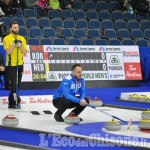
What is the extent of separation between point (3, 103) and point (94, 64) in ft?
15.1

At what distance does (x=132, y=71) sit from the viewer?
55.8 feet

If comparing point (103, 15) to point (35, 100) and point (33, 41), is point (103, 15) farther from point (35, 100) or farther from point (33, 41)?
point (35, 100)

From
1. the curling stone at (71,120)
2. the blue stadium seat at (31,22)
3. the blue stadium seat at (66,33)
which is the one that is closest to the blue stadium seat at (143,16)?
the blue stadium seat at (66,33)

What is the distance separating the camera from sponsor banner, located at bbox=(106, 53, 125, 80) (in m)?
16.5

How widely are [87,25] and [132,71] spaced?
3.23 m

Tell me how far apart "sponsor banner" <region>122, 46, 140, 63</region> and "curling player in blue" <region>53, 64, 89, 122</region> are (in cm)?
722

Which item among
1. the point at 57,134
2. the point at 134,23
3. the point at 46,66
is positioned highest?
the point at 134,23

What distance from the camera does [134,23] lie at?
2078cm

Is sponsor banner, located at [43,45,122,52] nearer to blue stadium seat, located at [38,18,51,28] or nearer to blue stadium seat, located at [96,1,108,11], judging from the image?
blue stadium seat, located at [38,18,51,28]

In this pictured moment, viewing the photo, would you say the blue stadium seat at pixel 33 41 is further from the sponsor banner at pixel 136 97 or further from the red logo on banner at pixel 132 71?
the sponsor banner at pixel 136 97

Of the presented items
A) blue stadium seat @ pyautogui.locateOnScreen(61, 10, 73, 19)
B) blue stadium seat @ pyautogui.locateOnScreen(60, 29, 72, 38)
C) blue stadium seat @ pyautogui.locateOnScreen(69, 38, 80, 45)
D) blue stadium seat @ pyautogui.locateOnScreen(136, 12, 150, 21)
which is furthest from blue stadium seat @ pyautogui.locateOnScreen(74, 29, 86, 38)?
blue stadium seat @ pyautogui.locateOnScreen(136, 12, 150, 21)

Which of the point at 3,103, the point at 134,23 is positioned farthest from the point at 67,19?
the point at 3,103

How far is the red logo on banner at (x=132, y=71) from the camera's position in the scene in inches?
664

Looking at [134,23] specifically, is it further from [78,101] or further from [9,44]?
→ [78,101]
